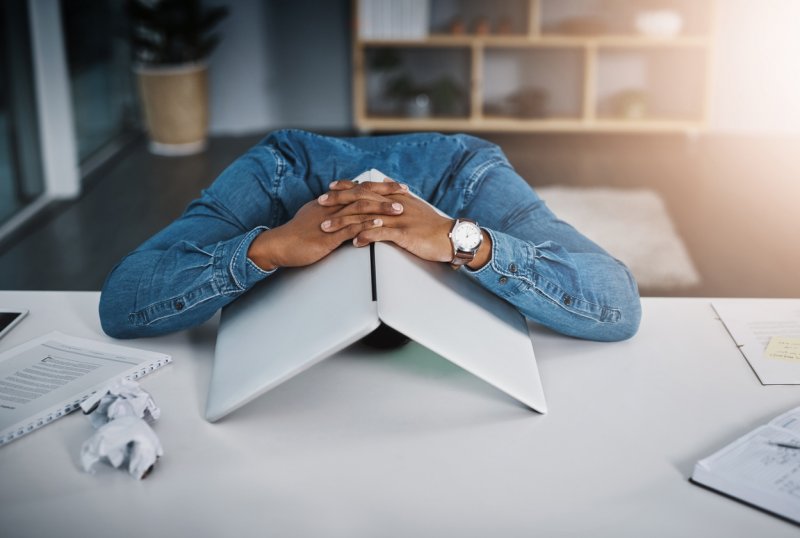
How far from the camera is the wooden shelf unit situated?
4.71 metres

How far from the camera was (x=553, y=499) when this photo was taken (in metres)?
0.91

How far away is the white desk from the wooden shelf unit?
12.1 ft

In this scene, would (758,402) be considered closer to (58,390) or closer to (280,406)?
(280,406)

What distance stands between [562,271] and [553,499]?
38cm

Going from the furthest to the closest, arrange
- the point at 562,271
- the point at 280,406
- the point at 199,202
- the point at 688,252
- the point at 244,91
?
the point at 244,91
the point at 688,252
the point at 199,202
the point at 562,271
the point at 280,406

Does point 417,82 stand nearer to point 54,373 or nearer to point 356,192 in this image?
point 356,192

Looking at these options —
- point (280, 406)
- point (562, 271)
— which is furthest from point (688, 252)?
point (280, 406)

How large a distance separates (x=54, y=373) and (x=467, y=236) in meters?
0.57

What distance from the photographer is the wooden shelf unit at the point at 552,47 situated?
4.71 metres

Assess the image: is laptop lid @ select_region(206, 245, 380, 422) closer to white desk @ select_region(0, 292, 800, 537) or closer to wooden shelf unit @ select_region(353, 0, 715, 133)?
white desk @ select_region(0, 292, 800, 537)

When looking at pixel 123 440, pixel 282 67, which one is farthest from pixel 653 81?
pixel 123 440

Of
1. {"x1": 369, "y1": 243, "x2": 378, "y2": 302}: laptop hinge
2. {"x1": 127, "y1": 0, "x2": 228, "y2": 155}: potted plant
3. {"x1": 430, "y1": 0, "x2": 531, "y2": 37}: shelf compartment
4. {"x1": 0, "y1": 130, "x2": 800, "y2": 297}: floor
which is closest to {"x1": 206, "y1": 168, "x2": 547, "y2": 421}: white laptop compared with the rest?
{"x1": 369, "y1": 243, "x2": 378, "y2": 302}: laptop hinge

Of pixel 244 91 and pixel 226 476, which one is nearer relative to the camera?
pixel 226 476

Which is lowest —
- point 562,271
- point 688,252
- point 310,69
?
point 688,252
